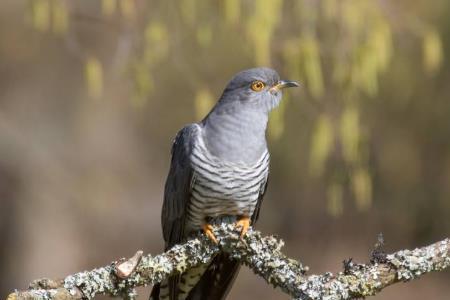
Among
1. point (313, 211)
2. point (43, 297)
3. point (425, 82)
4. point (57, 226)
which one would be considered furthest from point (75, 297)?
point (313, 211)

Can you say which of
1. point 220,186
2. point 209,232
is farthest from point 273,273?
point 220,186

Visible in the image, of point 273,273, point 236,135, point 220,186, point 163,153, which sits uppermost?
point 163,153

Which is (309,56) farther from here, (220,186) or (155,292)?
(155,292)

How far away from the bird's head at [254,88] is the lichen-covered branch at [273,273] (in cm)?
93

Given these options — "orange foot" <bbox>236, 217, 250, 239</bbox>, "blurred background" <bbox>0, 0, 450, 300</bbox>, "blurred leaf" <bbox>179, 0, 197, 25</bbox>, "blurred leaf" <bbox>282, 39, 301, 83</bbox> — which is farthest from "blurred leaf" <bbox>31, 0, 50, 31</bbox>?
"orange foot" <bbox>236, 217, 250, 239</bbox>

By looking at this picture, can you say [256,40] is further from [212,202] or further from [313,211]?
[313,211]

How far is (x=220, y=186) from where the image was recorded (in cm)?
449

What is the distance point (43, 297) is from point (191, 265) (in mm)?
A: 956

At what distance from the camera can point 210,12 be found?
569cm

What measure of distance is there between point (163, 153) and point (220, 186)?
19.9ft

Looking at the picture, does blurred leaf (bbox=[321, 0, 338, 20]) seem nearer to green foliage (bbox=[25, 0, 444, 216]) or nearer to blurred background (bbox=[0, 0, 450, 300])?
green foliage (bbox=[25, 0, 444, 216])

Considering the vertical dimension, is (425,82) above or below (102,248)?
above

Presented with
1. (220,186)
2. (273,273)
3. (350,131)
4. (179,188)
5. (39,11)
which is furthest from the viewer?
(350,131)

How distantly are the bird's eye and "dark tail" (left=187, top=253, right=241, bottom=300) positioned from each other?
2.70 ft
